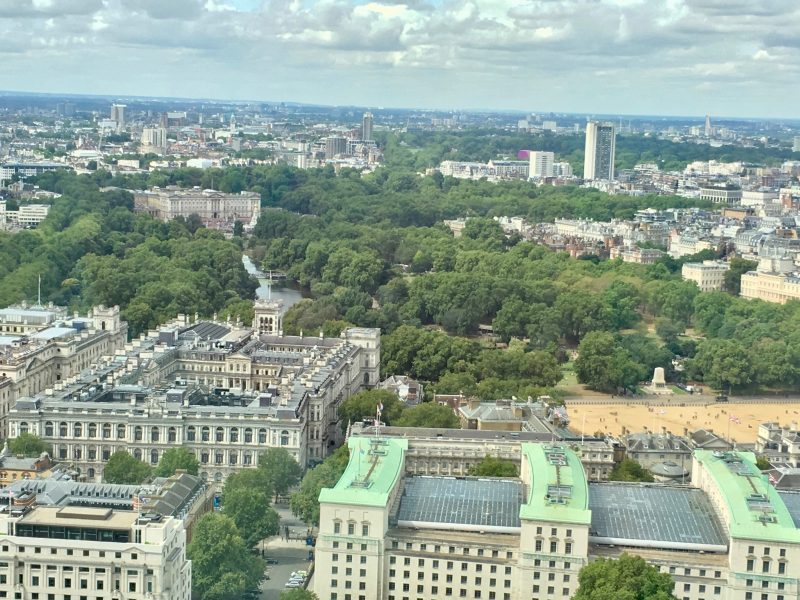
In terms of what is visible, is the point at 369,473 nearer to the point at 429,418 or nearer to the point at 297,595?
the point at 297,595

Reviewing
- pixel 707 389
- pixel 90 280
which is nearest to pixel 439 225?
pixel 90 280

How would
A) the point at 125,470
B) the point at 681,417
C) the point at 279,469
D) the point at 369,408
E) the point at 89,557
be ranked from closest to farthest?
the point at 89,557 → the point at 125,470 → the point at 279,469 → the point at 369,408 → the point at 681,417

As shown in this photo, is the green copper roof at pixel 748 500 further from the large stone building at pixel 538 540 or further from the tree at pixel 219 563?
the tree at pixel 219 563

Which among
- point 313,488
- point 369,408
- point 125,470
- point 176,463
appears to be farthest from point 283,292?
point 313,488

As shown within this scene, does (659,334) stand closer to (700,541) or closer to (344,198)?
(700,541)

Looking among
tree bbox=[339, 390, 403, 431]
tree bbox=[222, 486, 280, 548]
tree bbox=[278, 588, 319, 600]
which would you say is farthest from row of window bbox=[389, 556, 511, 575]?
tree bbox=[339, 390, 403, 431]

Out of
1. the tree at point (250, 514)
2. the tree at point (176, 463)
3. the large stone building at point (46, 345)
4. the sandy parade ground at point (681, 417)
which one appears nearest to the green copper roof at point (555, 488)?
the tree at point (250, 514)

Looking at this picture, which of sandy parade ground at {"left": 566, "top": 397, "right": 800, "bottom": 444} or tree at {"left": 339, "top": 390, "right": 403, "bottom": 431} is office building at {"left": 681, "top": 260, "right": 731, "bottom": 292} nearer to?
sandy parade ground at {"left": 566, "top": 397, "right": 800, "bottom": 444}
